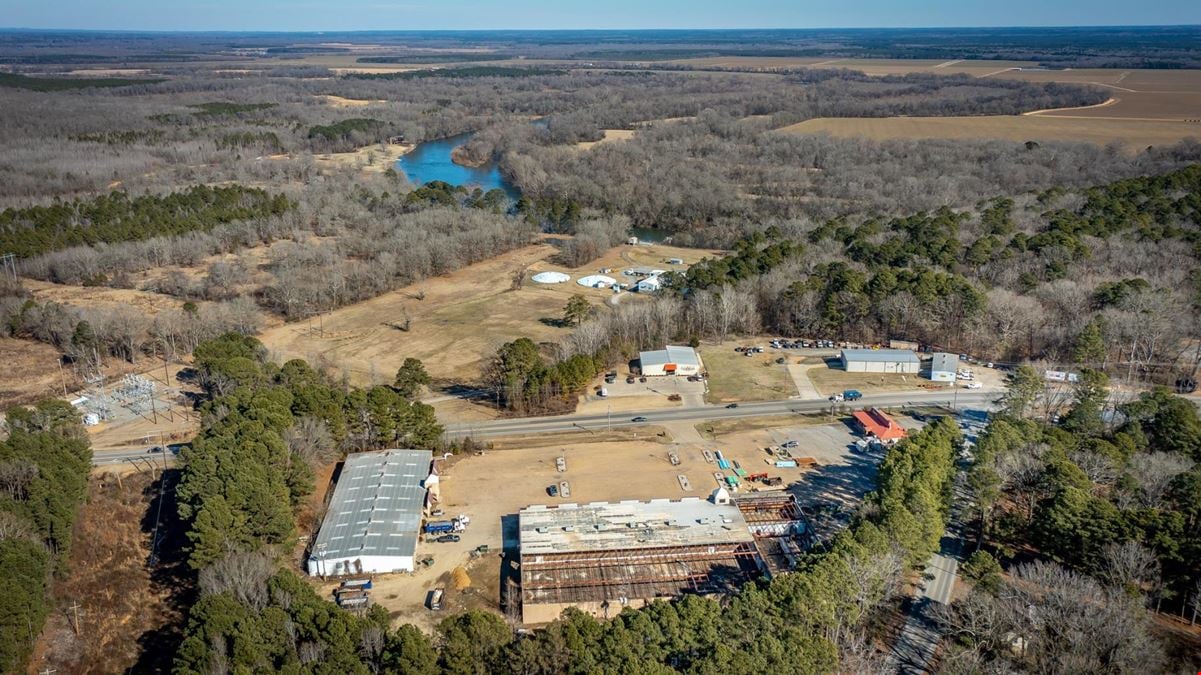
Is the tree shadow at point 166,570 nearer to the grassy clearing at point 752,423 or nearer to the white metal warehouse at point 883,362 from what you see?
the grassy clearing at point 752,423

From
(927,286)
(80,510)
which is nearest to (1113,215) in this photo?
(927,286)

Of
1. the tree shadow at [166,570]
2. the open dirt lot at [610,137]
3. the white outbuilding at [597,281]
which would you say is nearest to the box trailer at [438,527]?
the tree shadow at [166,570]

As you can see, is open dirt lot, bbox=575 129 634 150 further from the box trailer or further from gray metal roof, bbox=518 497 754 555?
the box trailer

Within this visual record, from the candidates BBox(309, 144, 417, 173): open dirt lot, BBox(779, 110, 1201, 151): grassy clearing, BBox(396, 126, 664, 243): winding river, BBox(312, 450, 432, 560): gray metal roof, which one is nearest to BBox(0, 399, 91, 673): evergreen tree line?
BBox(312, 450, 432, 560): gray metal roof

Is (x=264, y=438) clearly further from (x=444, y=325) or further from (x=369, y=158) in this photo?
(x=369, y=158)

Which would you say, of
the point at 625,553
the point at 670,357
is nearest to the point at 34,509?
the point at 625,553
